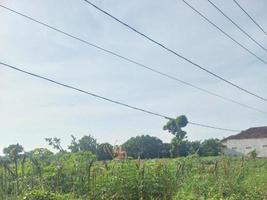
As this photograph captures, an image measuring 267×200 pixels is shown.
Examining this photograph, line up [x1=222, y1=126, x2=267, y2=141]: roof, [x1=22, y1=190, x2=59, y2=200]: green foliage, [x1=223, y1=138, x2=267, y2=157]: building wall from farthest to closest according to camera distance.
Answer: [x1=222, y1=126, x2=267, y2=141]: roof, [x1=223, y1=138, x2=267, y2=157]: building wall, [x1=22, y1=190, x2=59, y2=200]: green foliage

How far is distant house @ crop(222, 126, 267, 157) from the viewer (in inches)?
2530

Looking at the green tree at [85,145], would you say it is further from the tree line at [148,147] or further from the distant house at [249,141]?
the distant house at [249,141]

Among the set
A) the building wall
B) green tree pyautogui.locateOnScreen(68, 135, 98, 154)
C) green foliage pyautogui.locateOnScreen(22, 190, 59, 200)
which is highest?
the building wall

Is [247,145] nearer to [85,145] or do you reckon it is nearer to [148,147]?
[148,147]

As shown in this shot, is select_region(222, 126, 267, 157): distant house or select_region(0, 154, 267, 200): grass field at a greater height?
select_region(222, 126, 267, 157): distant house

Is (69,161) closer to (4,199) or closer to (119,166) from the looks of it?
(119,166)

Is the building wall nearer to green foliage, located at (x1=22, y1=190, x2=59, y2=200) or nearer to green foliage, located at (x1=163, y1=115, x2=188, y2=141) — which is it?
green foliage, located at (x1=163, y1=115, x2=188, y2=141)

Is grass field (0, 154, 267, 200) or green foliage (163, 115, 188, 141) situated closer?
grass field (0, 154, 267, 200)

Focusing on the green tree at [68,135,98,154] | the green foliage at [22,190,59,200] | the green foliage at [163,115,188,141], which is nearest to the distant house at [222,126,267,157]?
the green foliage at [163,115,188,141]

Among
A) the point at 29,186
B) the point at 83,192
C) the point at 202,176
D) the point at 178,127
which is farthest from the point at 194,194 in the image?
the point at 178,127

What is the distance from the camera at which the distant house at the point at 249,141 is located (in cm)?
6425

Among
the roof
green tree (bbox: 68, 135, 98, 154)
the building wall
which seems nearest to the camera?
green tree (bbox: 68, 135, 98, 154)

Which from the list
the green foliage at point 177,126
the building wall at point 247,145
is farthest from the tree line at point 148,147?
the building wall at point 247,145

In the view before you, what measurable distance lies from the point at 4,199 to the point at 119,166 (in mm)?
2209
